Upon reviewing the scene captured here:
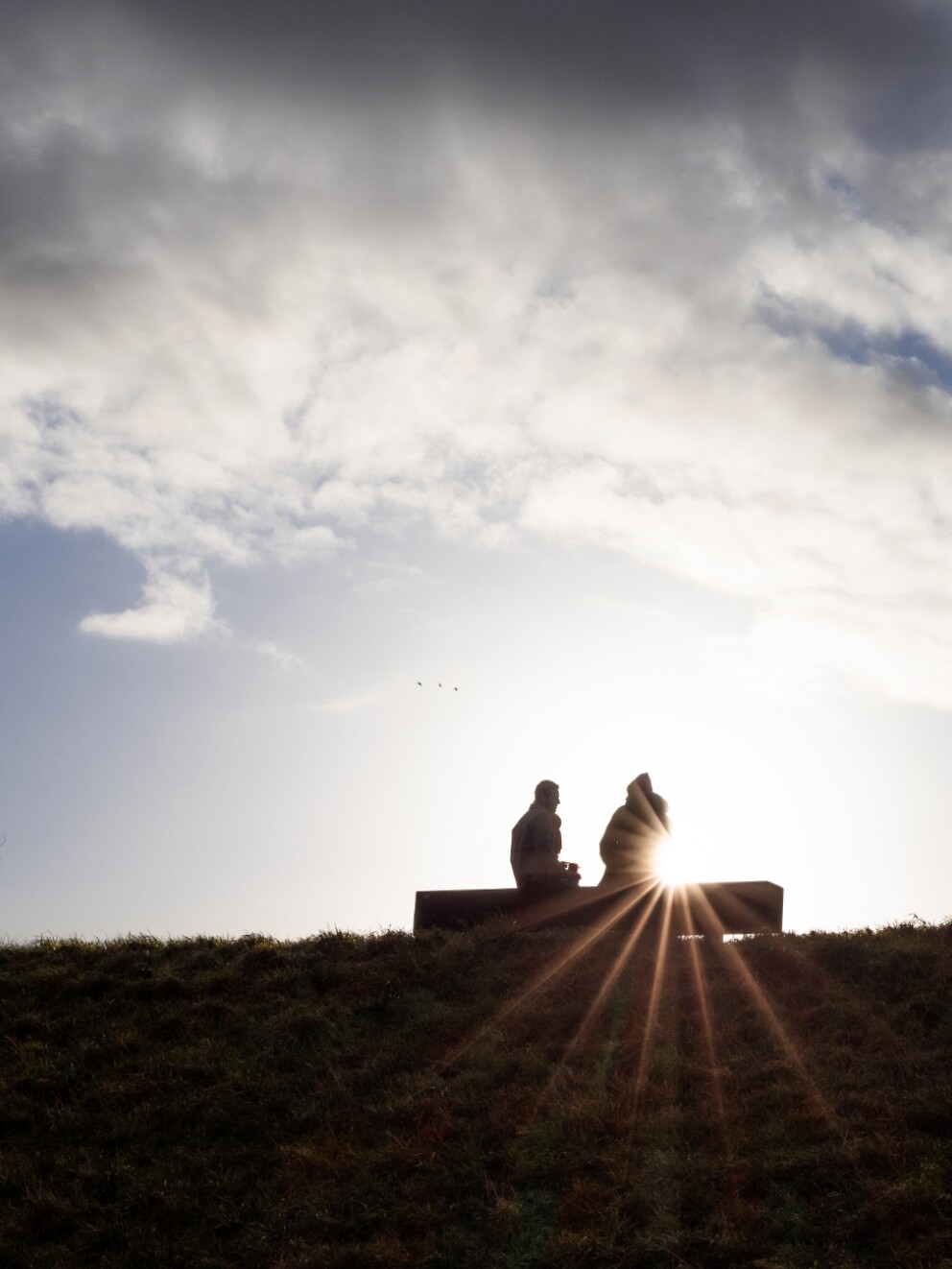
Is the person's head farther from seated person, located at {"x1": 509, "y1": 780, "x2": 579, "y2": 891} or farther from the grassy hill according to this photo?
the grassy hill

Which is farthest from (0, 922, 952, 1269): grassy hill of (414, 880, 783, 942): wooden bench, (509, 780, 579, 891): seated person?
(509, 780, 579, 891): seated person

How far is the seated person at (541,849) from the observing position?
15555mm

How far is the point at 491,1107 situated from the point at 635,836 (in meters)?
6.21

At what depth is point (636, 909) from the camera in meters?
14.8

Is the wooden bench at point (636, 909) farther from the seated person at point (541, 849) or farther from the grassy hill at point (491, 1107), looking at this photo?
the grassy hill at point (491, 1107)

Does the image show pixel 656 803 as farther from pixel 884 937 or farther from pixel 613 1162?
pixel 613 1162

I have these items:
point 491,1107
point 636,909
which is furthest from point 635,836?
point 491,1107

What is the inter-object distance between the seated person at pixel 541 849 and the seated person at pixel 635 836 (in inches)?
20.0

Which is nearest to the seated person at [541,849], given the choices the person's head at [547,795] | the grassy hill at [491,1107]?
the person's head at [547,795]

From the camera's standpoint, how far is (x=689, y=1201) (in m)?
8.32

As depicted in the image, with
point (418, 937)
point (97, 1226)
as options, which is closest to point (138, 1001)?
point (418, 937)

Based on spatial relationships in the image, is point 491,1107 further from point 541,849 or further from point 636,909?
point 541,849

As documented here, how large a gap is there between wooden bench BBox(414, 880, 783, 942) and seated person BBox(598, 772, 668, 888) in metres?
0.37

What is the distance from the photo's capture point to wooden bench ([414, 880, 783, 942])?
14.5 metres
